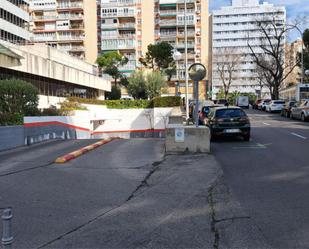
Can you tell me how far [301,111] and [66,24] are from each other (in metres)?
65.8

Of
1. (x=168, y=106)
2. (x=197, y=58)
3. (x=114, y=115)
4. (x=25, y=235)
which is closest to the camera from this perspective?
(x=25, y=235)

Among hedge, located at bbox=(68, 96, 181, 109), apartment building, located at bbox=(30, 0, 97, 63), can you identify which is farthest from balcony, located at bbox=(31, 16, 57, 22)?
hedge, located at bbox=(68, 96, 181, 109)

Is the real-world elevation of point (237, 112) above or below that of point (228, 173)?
above

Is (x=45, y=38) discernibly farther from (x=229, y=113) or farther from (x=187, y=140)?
(x=187, y=140)

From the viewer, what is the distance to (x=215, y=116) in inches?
614

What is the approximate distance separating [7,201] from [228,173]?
4977 millimetres

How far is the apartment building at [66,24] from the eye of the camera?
81625 millimetres

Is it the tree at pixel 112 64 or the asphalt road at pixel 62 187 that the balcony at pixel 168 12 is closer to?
the tree at pixel 112 64

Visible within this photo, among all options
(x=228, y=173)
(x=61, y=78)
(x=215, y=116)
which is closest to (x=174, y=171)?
(x=228, y=173)

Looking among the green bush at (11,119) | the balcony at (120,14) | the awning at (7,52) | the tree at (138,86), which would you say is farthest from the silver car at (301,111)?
the balcony at (120,14)

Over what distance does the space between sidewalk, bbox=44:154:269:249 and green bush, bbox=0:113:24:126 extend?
9401mm

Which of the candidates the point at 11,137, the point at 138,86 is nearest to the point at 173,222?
the point at 11,137

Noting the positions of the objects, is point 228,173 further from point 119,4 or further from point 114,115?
point 119,4

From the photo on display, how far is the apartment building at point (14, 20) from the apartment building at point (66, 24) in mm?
20723
